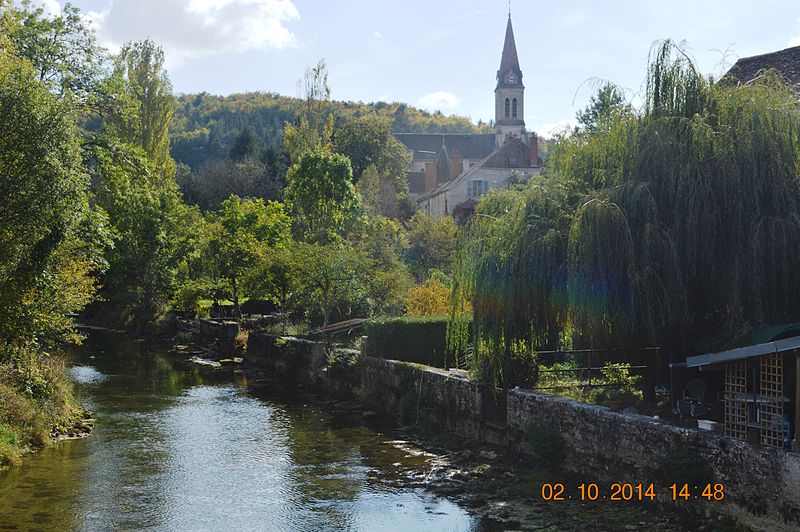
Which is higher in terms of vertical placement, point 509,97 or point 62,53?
point 509,97

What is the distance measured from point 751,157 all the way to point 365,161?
184 feet

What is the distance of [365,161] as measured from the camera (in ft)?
229

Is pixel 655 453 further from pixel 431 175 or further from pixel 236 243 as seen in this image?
pixel 431 175

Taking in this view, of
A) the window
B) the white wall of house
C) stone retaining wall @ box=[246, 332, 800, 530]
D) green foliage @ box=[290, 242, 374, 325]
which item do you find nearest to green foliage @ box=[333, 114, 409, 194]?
the white wall of house

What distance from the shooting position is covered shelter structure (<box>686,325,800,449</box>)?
12125mm

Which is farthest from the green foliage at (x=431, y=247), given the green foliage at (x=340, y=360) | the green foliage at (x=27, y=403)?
the green foliage at (x=27, y=403)

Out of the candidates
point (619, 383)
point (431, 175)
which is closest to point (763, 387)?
point (619, 383)

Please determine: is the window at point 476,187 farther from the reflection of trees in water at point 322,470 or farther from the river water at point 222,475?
the reflection of trees in water at point 322,470

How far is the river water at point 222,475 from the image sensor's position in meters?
13.9

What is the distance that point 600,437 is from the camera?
15000mm

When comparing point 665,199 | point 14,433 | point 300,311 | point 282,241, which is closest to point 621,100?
point 665,199
